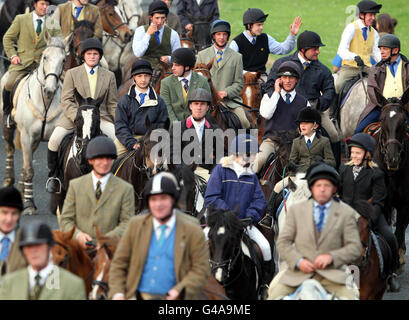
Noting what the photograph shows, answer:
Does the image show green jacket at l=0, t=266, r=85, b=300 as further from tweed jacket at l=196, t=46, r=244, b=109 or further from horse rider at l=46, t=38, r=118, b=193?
tweed jacket at l=196, t=46, r=244, b=109

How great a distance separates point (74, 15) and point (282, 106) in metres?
A: 6.52

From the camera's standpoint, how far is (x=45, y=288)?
9344 millimetres

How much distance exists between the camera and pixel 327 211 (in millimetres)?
10578

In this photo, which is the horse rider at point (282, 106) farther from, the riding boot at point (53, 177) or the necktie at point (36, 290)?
the necktie at point (36, 290)

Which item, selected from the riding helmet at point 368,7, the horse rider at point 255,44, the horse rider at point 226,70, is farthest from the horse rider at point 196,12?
the horse rider at point 226,70

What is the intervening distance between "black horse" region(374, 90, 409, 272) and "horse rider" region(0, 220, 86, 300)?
7149 mm

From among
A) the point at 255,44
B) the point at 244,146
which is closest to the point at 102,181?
the point at 244,146

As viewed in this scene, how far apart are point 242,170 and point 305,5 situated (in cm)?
2798

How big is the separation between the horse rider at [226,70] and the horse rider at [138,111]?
2362 mm

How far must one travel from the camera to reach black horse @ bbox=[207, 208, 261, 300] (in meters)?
11.8

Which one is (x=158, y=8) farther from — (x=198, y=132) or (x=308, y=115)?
(x=308, y=115)

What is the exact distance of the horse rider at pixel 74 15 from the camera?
67.1 feet
